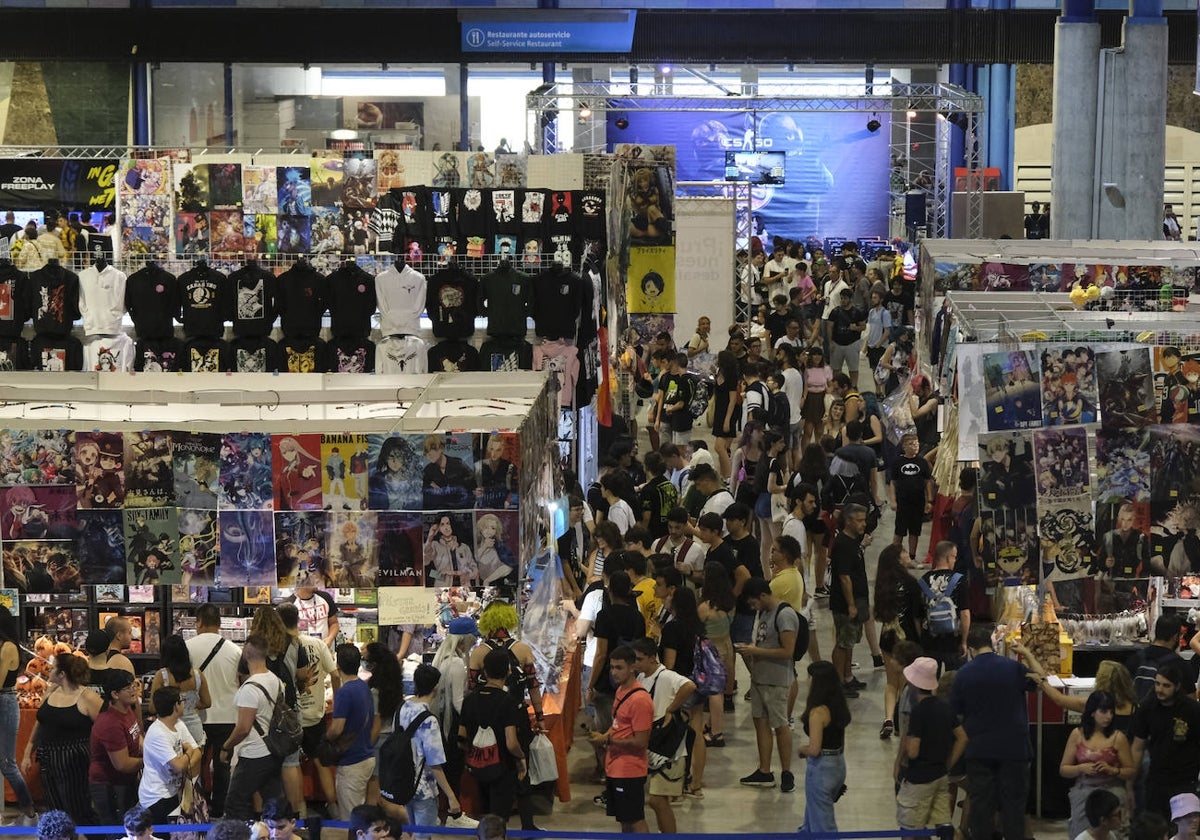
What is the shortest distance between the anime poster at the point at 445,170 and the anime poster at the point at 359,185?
3243 millimetres

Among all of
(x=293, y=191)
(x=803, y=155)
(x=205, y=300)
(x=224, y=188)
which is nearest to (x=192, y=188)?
(x=224, y=188)

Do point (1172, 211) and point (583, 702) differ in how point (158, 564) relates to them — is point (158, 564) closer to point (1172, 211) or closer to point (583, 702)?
point (583, 702)

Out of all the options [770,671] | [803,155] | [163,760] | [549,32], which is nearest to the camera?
[163,760]

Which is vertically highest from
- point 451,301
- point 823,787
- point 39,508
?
point 451,301

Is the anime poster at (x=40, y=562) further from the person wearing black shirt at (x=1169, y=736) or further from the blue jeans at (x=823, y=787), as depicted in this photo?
the person wearing black shirt at (x=1169, y=736)

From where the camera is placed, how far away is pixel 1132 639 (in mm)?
8531

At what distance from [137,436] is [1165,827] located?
4595mm

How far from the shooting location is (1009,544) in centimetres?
820

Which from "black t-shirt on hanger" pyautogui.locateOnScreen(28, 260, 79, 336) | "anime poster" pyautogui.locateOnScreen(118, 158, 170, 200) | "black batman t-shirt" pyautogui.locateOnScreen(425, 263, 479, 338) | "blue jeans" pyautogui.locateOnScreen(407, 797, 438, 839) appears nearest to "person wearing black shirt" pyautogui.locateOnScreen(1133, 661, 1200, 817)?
"blue jeans" pyautogui.locateOnScreen(407, 797, 438, 839)

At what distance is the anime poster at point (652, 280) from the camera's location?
15.7 m

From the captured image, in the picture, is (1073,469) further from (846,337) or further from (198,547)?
(846,337)

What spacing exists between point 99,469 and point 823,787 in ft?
11.4

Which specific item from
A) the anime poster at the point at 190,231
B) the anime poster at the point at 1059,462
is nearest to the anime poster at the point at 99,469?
the anime poster at the point at 1059,462

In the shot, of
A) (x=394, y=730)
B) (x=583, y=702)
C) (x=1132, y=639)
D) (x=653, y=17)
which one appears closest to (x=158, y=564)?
(x=394, y=730)
